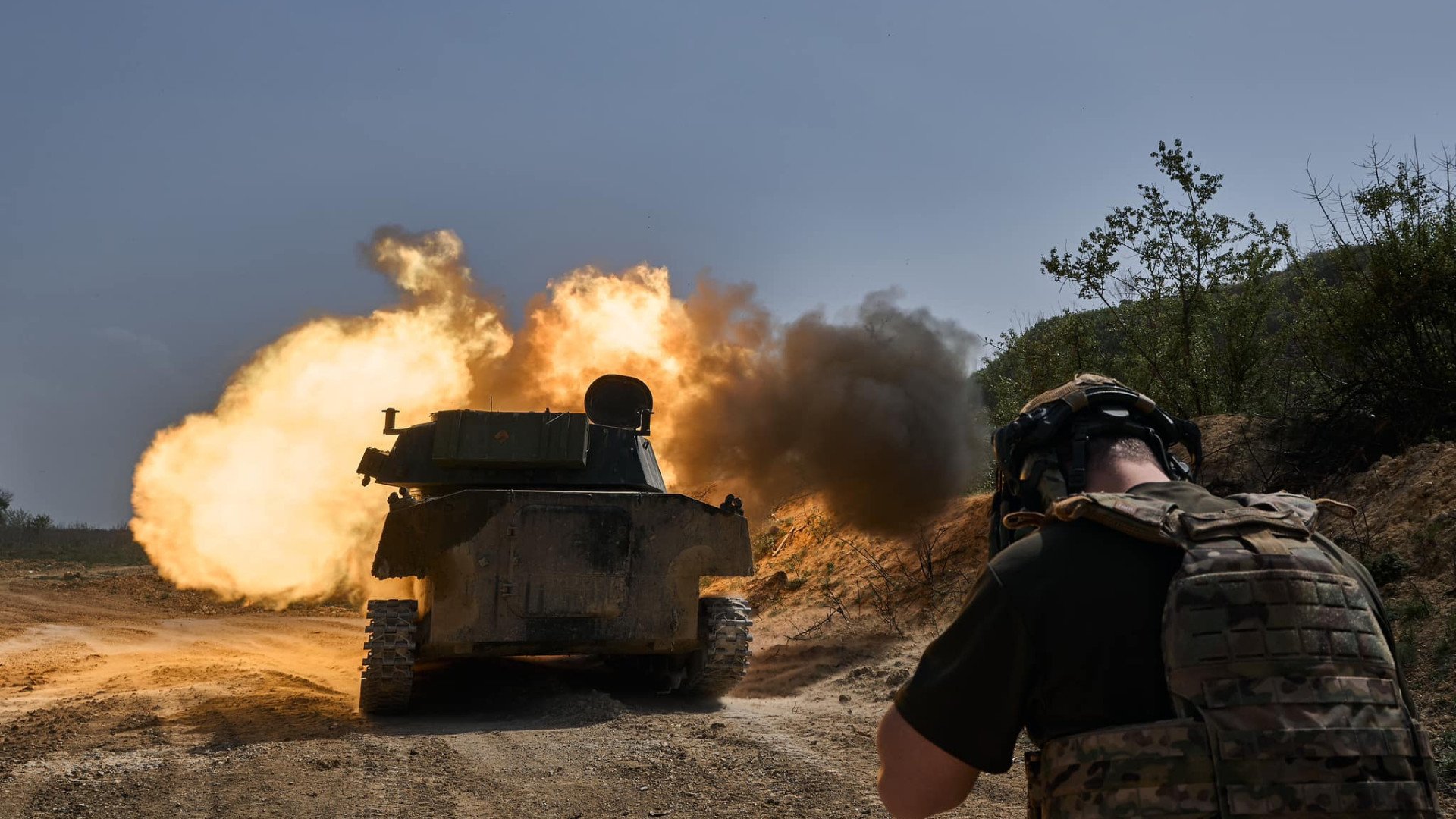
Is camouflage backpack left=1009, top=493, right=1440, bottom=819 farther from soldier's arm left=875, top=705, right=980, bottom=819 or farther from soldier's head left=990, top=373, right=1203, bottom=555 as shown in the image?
soldier's head left=990, top=373, right=1203, bottom=555

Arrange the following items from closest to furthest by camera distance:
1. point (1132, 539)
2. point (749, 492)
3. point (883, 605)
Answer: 1. point (1132, 539)
2. point (883, 605)
3. point (749, 492)

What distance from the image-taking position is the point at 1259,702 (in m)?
1.72

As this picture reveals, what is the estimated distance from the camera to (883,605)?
1398 cm

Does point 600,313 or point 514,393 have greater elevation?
point 600,313

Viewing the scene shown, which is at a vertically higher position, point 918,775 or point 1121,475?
point 1121,475

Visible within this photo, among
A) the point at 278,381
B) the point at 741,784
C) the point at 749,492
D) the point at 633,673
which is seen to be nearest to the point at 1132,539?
the point at 741,784

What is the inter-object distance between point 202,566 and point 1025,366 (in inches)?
494

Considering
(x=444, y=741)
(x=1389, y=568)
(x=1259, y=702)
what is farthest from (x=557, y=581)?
(x=1259, y=702)

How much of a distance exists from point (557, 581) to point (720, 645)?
141 cm

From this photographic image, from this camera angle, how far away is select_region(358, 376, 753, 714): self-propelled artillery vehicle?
27.3ft

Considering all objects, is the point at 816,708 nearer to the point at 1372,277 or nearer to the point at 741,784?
the point at 741,784

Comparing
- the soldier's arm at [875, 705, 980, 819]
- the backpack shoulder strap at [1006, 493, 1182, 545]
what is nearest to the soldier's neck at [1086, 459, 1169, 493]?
the backpack shoulder strap at [1006, 493, 1182, 545]

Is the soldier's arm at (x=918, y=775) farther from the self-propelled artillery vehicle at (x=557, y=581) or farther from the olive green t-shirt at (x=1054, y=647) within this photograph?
the self-propelled artillery vehicle at (x=557, y=581)

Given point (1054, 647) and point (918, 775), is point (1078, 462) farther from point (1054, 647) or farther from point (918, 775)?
point (918, 775)
